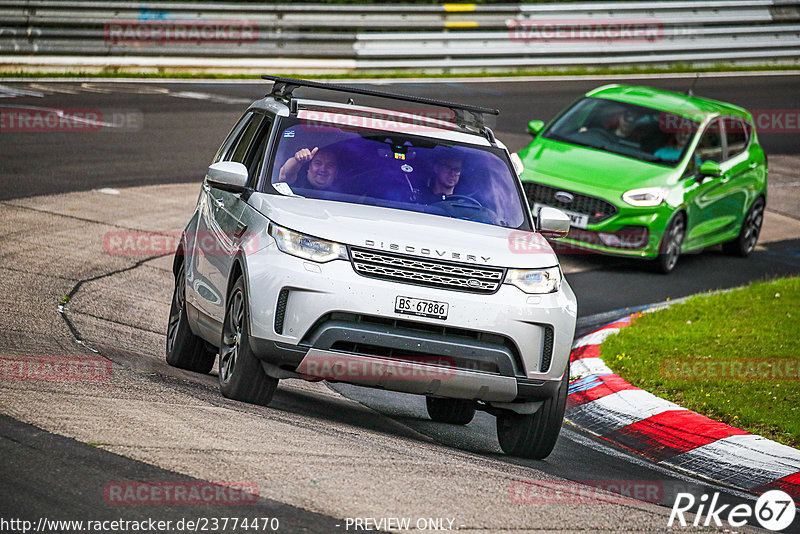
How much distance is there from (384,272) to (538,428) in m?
1.40

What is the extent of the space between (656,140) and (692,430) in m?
7.81

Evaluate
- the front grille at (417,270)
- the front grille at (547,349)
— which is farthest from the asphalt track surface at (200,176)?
the front grille at (417,270)

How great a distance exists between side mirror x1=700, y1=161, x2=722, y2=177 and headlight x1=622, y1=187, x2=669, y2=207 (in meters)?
0.88

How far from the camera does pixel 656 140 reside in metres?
15.9

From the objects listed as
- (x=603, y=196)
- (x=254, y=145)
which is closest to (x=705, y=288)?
(x=603, y=196)

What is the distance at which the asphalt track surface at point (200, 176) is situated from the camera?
17.7ft

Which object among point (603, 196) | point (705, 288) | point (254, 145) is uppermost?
point (254, 145)

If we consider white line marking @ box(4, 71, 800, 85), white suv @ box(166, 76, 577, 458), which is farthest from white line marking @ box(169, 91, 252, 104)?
white suv @ box(166, 76, 577, 458)

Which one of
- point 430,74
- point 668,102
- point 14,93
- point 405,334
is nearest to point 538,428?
point 405,334

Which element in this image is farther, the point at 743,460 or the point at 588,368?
the point at 588,368

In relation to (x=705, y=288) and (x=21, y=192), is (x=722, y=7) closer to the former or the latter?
(x=705, y=288)

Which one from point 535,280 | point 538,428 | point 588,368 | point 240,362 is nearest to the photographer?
point 240,362

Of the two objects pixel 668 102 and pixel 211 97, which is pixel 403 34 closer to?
pixel 211 97

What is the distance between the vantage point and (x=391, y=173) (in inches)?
314
